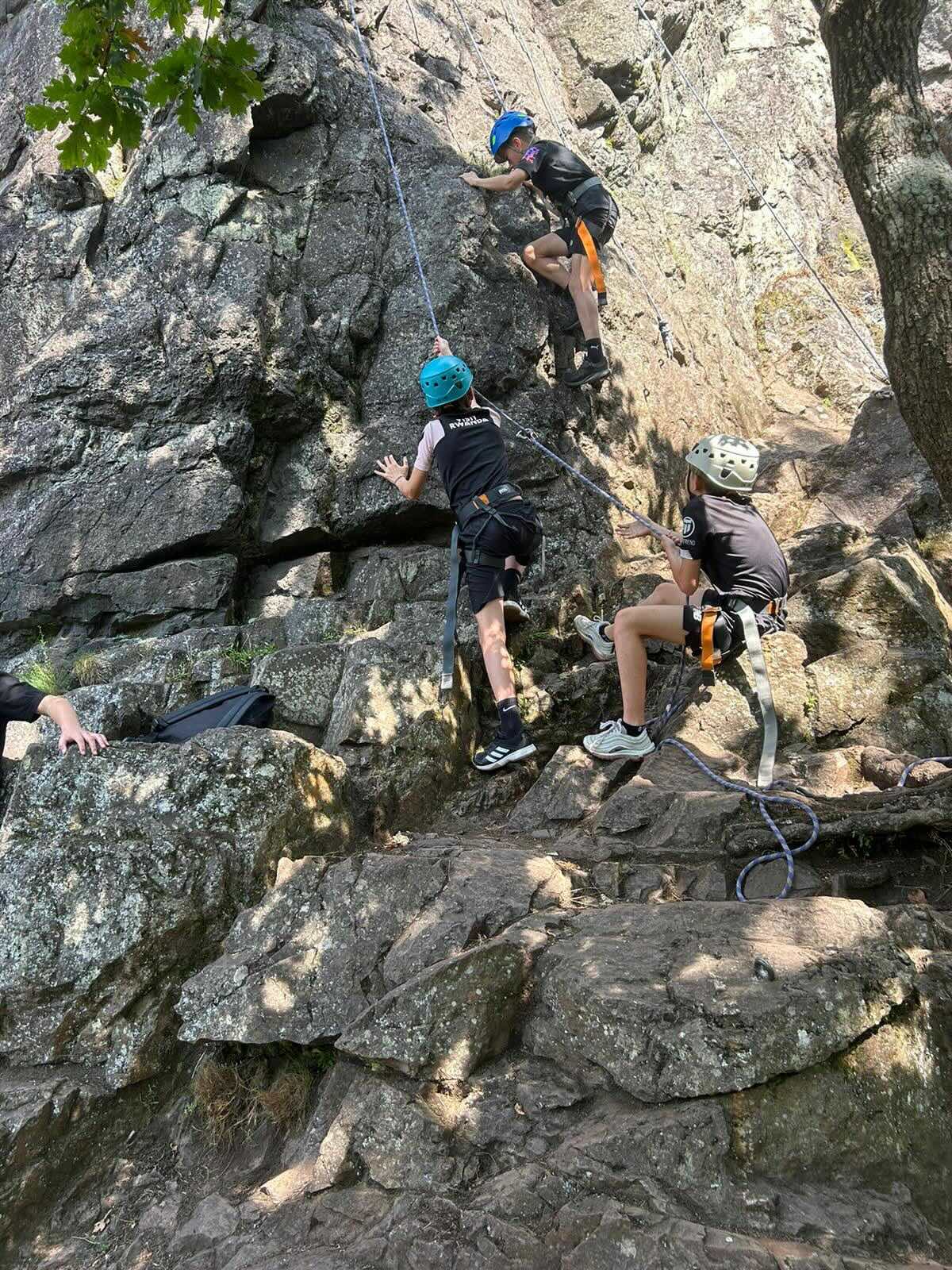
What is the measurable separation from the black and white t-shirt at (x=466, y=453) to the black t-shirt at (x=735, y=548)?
Result: 1.47 meters

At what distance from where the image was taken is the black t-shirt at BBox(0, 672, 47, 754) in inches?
199

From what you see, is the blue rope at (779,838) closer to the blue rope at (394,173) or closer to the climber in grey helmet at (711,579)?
the climber in grey helmet at (711,579)

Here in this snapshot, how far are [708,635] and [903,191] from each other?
2.65 metres

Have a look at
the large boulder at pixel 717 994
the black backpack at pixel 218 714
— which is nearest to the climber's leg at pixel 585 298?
the black backpack at pixel 218 714

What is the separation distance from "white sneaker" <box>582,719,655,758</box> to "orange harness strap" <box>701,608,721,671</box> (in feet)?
2.13

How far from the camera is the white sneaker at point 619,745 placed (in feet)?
19.6

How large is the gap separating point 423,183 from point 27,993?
28.8 ft

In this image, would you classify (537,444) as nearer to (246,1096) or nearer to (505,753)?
(505,753)

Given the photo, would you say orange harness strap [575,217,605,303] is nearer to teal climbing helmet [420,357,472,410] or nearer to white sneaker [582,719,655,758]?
teal climbing helmet [420,357,472,410]

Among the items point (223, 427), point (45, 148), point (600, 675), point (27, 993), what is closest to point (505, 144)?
point (223, 427)

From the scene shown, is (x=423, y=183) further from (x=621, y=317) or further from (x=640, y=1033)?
(x=640, y=1033)

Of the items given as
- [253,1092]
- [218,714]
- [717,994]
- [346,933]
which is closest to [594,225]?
[218,714]

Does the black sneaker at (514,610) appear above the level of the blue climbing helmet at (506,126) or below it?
below

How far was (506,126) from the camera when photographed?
928cm
